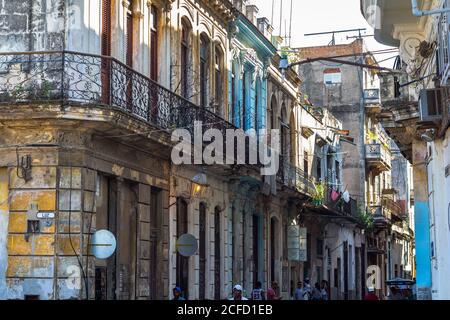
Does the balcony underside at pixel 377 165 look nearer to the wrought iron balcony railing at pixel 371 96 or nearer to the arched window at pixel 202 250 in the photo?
the wrought iron balcony railing at pixel 371 96

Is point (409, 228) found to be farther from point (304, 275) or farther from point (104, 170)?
point (104, 170)

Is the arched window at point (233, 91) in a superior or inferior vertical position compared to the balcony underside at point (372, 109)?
inferior

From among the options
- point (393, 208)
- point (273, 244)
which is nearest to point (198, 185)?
point (273, 244)

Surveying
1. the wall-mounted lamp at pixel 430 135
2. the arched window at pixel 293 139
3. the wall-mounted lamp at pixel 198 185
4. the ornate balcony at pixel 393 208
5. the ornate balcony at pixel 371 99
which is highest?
the ornate balcony at pixel 371 99

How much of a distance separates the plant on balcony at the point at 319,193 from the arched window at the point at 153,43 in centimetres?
1413

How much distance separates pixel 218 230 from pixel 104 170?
283 inches

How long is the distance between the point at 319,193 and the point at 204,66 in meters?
12.0

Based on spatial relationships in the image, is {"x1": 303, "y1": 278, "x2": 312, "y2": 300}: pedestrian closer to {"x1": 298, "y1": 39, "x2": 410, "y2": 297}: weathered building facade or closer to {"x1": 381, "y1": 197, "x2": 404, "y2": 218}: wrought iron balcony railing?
{"x1": 298, "y1": 39, "x2": 410, "y2": 297}: weathered building facade

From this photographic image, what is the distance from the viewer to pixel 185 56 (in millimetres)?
19906

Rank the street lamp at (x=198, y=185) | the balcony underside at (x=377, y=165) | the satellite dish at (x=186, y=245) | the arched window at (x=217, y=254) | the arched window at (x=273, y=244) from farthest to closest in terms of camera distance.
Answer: the balcony underside at (x=377, y=165), the arched window at (x=273, y=244), the arched window at (x=217, y=254), the street lamp at (x=198, y=185), the satellite dish at (x=186, y=245)

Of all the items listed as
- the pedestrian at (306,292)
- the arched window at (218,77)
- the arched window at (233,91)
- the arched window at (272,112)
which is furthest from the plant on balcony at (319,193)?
the arched window at (218,77)
